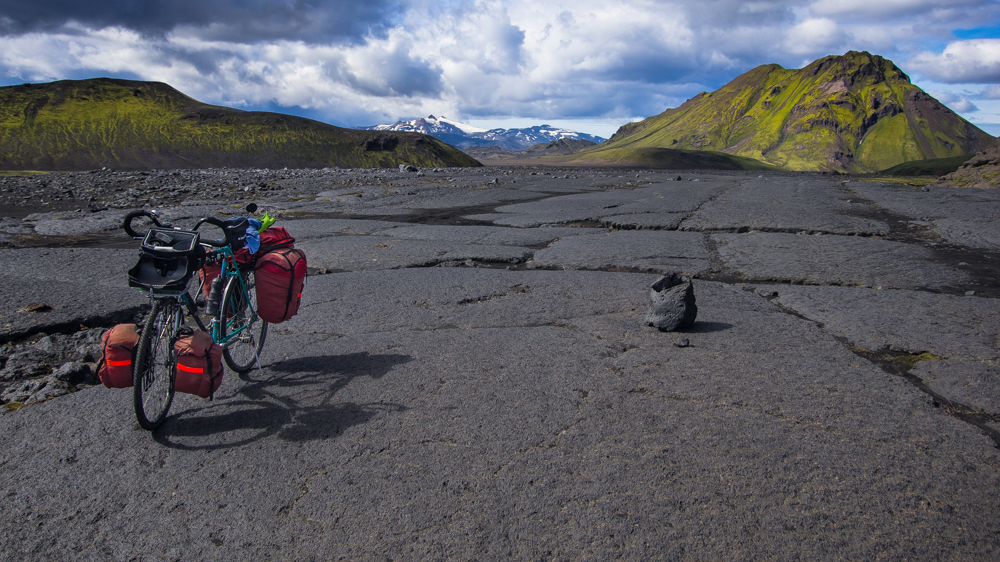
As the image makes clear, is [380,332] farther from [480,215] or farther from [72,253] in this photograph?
[480,215]

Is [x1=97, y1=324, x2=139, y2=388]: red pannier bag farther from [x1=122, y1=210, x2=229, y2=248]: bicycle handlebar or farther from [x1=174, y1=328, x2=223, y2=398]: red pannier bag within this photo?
[x1=122, y1=210, x2=229, y2=248]: bicycle handlebar

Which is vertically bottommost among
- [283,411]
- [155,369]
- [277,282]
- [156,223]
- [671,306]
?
[283,411]

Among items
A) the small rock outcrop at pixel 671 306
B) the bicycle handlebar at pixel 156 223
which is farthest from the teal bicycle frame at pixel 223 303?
the small rock outcrop at pixel 671 306

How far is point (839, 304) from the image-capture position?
460cm

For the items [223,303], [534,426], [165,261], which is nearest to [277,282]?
[223,303]

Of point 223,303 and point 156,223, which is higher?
point 156,223

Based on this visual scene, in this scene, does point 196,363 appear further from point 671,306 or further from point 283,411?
point 671,306

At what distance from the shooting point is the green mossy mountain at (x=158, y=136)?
223 feet

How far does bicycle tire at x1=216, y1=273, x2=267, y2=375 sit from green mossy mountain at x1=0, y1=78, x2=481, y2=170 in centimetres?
7602

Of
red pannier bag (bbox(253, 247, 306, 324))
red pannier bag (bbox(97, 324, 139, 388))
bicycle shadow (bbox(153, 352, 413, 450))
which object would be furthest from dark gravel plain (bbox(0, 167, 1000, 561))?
red pannier bag (bbox(253, 247, 306, 324))

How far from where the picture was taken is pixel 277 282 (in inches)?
128

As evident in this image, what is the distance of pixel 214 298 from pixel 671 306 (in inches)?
124

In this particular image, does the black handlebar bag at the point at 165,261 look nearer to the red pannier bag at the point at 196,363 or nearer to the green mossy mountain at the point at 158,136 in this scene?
the red pannier bag at the point at 196,363

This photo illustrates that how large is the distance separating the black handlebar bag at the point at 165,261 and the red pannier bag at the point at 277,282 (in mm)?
480
